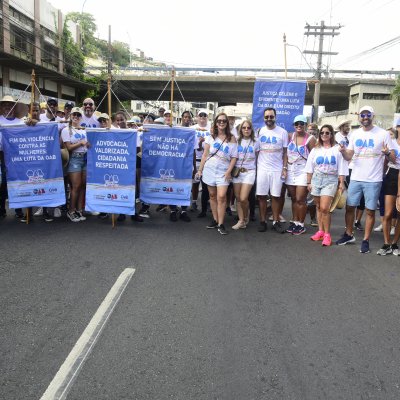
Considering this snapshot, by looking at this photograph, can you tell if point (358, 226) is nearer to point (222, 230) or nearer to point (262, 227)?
point (262, 227)

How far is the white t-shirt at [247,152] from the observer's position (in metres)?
7.27

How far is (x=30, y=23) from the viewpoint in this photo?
106 ft

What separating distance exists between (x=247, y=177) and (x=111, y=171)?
7.87 ft

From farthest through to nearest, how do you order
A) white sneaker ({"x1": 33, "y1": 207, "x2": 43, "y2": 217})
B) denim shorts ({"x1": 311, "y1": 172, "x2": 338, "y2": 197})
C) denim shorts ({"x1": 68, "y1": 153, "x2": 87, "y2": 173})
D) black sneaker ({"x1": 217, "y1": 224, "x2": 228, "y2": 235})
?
white sneaker ({"x1": 33, "y1": 207, "x2": 43, "y2": 217}), denim shorts ({"x1": 68, "y1": 153, "x2": 87, "y2": 173}), black sneaker ({"x1": 217, "y1": 224, "x2": 228, "y2": 235}), denim shorts ({"x1": 311, "y1": 172, "x2": 338, "y2": 197})

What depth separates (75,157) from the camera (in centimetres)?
754

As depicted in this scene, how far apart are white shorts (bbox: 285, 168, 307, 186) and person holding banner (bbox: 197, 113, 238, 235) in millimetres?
990

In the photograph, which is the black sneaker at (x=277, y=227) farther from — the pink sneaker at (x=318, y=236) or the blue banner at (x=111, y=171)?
the blue banner at (x=111, y=171)

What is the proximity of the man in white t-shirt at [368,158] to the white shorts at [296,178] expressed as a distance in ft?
2.81

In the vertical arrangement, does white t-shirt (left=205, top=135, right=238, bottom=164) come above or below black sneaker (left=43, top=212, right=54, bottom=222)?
above

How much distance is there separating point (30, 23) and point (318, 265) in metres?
33.7

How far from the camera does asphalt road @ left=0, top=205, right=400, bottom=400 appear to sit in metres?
2.84

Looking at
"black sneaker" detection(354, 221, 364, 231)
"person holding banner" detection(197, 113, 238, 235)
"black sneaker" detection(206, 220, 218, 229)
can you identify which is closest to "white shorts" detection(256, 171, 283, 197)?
"person holding banner" detection(197, 113, 238, 235)

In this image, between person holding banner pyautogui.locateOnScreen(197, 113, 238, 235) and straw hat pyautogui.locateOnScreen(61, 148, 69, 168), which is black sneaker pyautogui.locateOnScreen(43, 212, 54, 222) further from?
person holding banner pyautogui.locateOnScreen(197, 113, 238, 235)

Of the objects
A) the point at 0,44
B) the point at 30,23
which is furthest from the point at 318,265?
the point at 30,23
